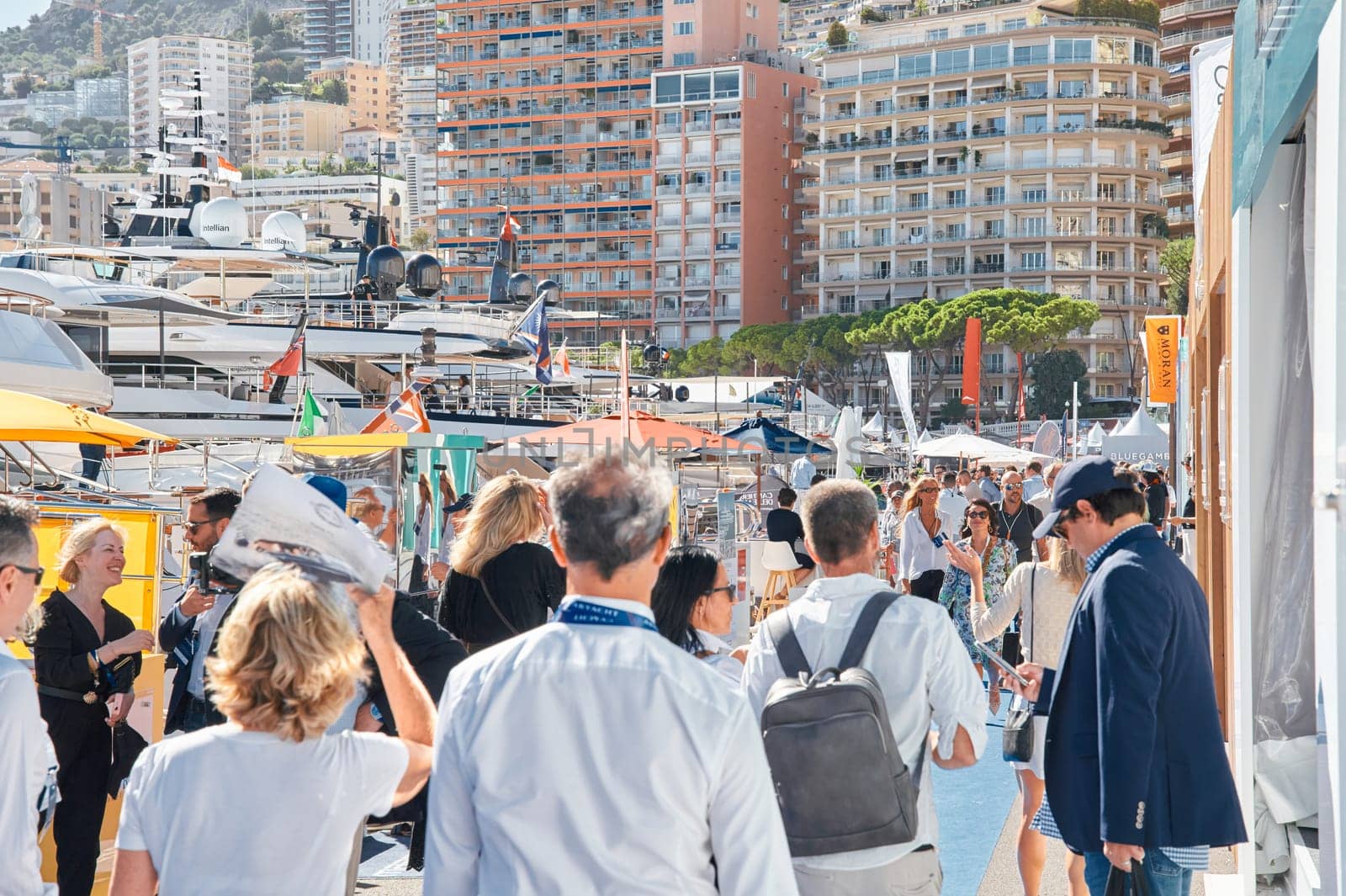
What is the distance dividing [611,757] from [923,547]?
944 centimetres

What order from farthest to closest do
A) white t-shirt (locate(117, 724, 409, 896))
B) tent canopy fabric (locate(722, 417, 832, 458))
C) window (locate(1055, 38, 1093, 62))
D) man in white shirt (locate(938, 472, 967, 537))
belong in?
1. window (locate(1055, 38, 1093, 62))
2. tent canopy fabric (locate(722, 417, 832, 458))
3. man in white shirt (locate(938, 472, 967, 537))
4. white t-shirt (locate(117, 724, 409, 896))

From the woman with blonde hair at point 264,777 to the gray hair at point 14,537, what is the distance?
625mm

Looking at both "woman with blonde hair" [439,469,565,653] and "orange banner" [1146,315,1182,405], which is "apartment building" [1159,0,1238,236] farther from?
"woman with blonde hair" [439,469,565,653]

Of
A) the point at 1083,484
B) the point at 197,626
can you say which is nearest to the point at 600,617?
the point at 1083,484

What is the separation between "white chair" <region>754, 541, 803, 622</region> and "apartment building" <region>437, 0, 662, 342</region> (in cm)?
8514

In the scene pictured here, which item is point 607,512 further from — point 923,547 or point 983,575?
point 923,547

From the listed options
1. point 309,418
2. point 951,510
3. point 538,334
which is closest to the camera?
point 951,510

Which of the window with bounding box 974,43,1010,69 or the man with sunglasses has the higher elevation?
the window with bounding box 974,43,1010,69

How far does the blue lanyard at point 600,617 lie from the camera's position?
8.28 ft

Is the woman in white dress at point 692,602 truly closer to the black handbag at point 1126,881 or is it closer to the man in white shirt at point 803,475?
the black handbag at point 1126,881

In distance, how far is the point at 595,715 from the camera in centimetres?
247

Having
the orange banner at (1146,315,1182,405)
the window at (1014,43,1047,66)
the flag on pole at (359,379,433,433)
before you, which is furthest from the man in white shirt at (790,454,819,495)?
the window at (1014,43,1047,66)

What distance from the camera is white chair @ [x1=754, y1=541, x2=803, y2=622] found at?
37.8 ft

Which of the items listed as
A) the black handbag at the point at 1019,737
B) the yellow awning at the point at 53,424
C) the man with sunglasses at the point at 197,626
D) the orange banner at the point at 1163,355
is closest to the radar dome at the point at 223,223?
the orange banner at the point at 1163,355
